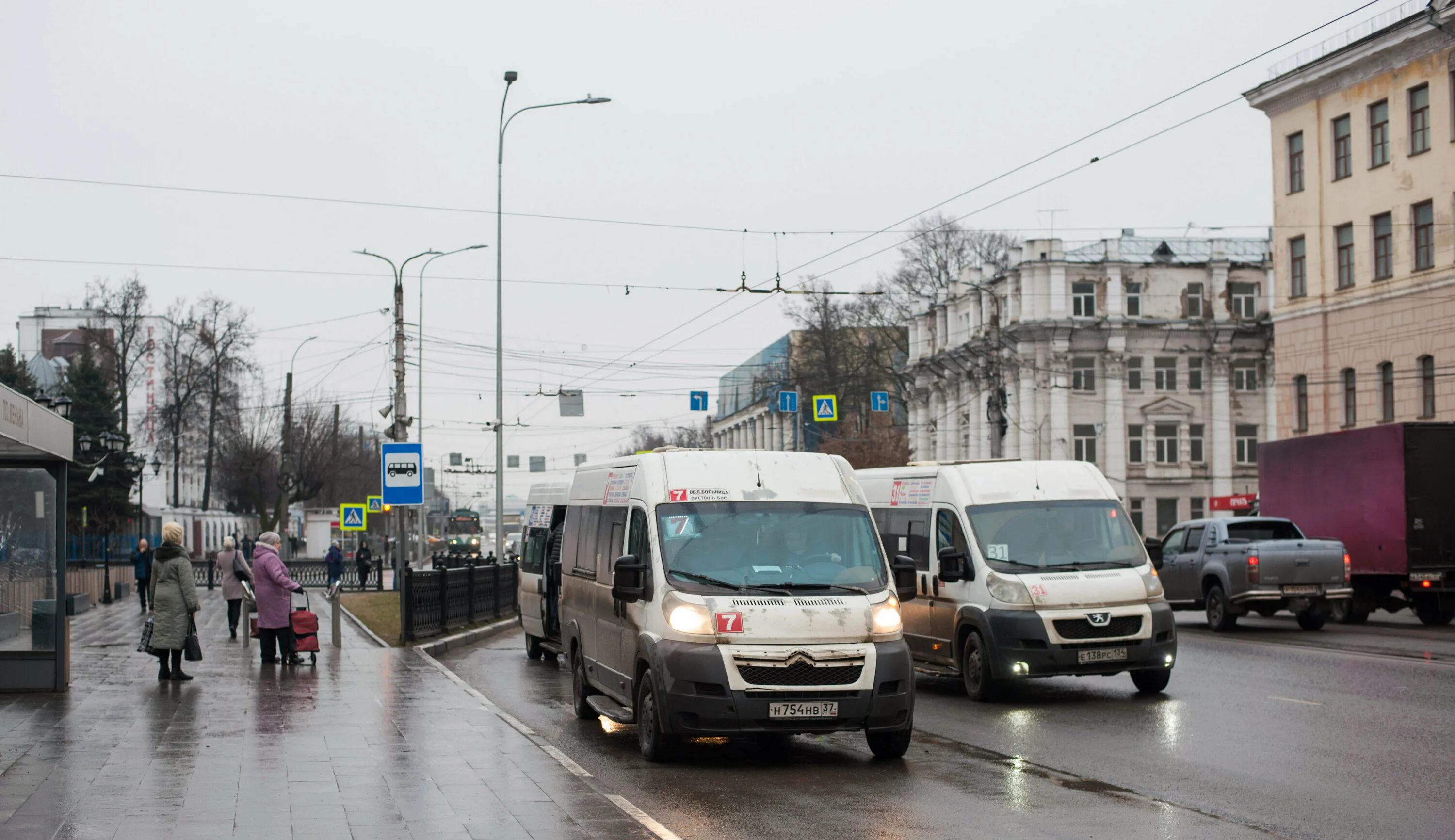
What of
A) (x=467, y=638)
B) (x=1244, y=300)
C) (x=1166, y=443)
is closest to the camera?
(x=467, y=638)

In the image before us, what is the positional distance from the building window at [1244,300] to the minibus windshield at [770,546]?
68.0 meters

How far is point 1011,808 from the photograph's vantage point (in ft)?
29.9

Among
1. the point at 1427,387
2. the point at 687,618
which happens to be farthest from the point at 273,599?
the point at 1427,387

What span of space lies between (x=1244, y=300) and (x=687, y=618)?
69850 mm

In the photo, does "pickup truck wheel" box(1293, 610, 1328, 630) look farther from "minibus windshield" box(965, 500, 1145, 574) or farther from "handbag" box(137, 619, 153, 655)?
"handbag" box(137, 619, 153, 655)

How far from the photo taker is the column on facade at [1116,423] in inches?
2889

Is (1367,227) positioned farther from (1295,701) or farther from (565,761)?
(565,761)

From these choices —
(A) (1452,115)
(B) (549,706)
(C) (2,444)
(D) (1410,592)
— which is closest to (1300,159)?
(A) (1452,115)

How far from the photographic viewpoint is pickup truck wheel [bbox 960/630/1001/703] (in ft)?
49.9

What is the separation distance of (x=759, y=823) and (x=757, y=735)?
3.98 m

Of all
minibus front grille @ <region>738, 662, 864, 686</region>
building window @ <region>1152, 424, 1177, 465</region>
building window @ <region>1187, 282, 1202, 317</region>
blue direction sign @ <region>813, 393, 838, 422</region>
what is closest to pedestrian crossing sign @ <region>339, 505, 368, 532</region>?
blue direction sign @ <region>813, 393, 838, 422</region>

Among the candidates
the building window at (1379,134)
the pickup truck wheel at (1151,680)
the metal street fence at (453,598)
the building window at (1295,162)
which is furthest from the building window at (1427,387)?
the pickup truck wheel at (1151,680)

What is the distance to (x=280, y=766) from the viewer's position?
10.7 metres

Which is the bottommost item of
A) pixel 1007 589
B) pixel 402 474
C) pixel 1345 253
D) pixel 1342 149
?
pixel 1007 589
